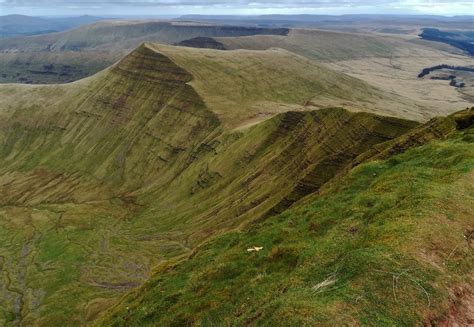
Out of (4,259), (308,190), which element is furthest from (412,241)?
(4,259)

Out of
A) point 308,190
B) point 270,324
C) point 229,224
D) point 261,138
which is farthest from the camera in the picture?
point 261,138

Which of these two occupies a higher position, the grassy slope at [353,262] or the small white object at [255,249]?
the grassy slope at [353,262]

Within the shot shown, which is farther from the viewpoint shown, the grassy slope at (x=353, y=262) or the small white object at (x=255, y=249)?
the small white object at (x=255, y=249)

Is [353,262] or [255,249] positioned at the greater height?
[353,262]

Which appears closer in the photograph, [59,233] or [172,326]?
[172,326]

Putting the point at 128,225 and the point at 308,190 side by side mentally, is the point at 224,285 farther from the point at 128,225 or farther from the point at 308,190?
the point at 128,225

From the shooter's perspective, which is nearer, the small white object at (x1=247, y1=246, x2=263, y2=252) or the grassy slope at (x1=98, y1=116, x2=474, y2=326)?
the grassy slope at (x1=98, y1=116, x2=474, y2=326)

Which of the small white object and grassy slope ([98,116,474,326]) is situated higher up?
grassy slope ([98,116,474,326])

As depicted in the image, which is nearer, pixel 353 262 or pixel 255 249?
pixel 353 262
